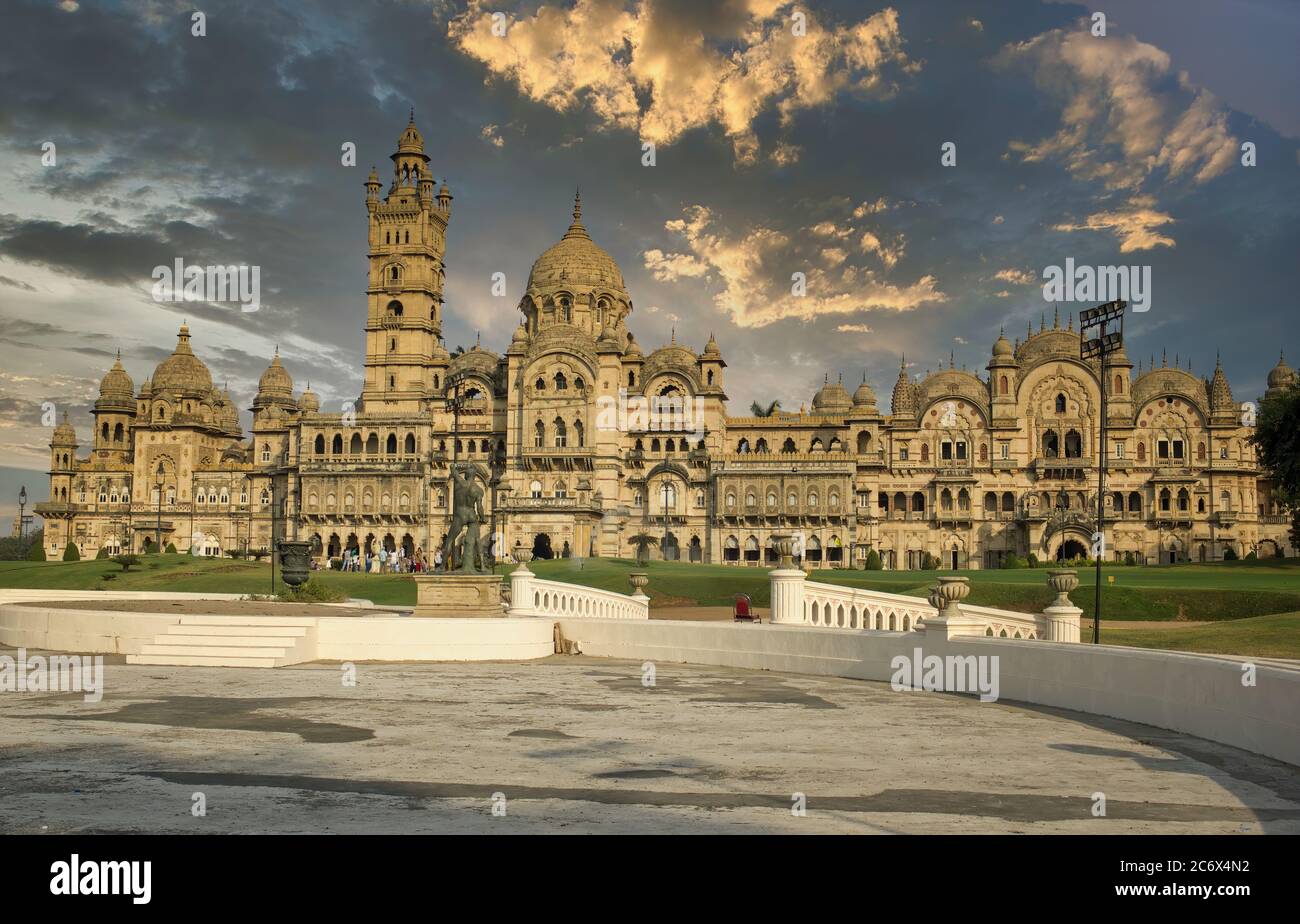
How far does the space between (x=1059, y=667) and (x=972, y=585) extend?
2599 cm

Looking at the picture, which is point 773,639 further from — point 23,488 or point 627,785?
point 23,488

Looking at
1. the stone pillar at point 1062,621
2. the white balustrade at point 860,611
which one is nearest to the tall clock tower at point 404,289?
the white balustrade at point 860,611

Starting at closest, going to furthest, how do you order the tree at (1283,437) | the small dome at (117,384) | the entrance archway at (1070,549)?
the tree at (1283,437) < the entrance archway at (1070,549) < the small dome at (117,384)

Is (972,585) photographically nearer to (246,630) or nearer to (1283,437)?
(1283,437)

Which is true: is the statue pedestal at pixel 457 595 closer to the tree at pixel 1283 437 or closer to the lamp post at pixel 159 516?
the tree at pixel 1283 437

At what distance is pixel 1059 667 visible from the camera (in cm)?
1653

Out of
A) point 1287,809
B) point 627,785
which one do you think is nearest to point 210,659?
point 627,785

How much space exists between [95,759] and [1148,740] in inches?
441

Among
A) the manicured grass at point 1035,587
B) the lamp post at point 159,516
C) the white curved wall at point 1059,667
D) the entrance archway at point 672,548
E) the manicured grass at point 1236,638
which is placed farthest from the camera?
the lamp post at point 159,516

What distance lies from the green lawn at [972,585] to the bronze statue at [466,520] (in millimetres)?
14340

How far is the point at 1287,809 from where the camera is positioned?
9352 mm

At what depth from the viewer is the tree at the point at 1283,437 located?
42469 mm

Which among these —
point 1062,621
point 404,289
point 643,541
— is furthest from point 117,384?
point 1062,621

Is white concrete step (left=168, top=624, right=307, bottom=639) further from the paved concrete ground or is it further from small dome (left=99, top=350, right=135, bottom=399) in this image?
small dome (left=99, top=350, right=135, bottom=399)
